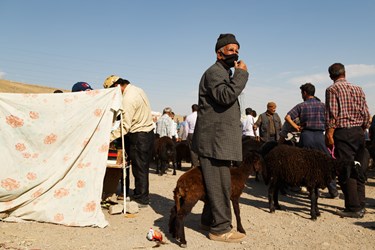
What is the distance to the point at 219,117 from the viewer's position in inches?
161

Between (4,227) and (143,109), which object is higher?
(143,109)

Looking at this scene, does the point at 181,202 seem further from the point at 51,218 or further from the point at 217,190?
the point at 51,218

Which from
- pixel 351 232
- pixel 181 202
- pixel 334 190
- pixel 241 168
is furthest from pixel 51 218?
pixel 334 190

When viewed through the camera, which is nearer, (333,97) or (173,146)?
(333,97)

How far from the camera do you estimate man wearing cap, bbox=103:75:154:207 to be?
5.85 meters

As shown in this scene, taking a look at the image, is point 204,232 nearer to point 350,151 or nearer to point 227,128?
point 227,128

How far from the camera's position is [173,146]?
10906 millimetres

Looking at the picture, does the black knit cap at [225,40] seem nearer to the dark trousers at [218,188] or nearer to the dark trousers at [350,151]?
the dark trousers at [218,188]

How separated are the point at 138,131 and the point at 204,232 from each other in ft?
7.40

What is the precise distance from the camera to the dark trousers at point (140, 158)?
5.99 meters

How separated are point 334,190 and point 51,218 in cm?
571

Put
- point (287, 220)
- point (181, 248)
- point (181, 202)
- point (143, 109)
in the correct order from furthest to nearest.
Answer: point (143, 109)
point (287, 220)
point (181, 202)
point (181, 248)

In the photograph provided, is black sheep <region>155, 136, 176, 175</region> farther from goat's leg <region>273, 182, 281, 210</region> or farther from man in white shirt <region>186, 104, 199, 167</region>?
goat's leg <region>273, 182, 281, 210</region>

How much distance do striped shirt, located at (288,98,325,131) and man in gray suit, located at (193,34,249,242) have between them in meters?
2.90
